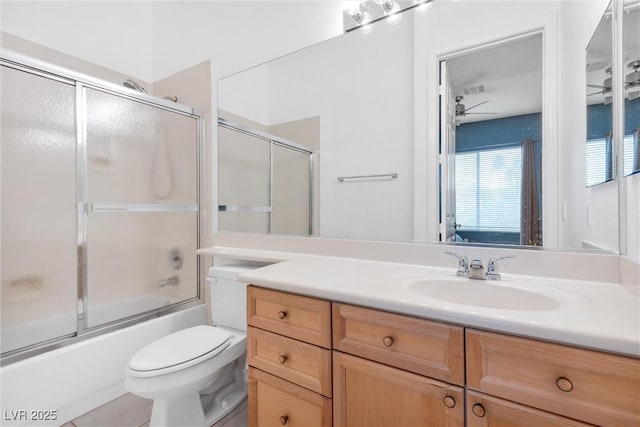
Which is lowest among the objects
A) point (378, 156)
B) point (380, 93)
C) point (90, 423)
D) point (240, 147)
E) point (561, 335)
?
point (90, 423)

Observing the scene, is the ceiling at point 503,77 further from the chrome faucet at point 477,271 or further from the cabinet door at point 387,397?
the cabinet door at point 387,397

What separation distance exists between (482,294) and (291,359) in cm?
72

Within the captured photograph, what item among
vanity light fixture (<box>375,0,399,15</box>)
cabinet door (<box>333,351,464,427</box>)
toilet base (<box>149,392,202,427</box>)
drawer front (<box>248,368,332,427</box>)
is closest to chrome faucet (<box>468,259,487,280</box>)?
cabinet door (<box>333,351,464,427</box>)

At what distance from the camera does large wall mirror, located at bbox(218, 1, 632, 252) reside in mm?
1114

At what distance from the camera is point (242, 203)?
2033 millimetres

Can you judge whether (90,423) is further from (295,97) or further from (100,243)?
(295,97)

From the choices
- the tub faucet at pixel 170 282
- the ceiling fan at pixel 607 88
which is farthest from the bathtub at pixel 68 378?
the ceiling fan at pixel 607 88

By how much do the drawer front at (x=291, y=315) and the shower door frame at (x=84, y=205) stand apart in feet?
3.99

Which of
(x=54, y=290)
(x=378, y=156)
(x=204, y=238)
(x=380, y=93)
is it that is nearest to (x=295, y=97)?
(x=380, y=93)

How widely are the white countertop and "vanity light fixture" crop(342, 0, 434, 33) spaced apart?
4.04 feet

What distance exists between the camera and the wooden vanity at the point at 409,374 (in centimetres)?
63

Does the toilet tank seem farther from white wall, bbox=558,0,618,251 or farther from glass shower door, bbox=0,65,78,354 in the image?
white wall, bbox=558,0,618,251

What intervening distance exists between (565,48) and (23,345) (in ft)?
9.45

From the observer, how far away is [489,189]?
1.21 metres
